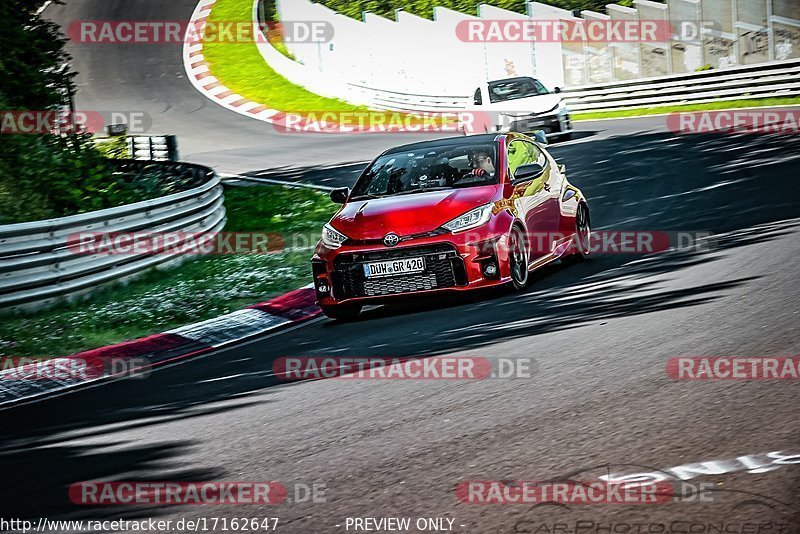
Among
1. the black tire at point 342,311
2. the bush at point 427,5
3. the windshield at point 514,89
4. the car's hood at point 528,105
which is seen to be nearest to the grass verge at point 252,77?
the bush at point 427,5

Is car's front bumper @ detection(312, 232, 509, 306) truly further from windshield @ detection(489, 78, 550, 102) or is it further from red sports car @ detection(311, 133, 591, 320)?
windshield @ detection(489, 78, 550, 102)

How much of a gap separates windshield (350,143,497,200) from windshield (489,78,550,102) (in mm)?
14910

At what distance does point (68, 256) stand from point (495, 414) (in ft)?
25.7

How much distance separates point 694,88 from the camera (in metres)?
31.6

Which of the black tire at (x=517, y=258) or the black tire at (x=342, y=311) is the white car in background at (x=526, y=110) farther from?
the black tire at (x=342, y=311)

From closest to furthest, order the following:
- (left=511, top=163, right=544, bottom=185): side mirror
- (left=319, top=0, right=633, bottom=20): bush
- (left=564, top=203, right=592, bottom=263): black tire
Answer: (left=511, top=163, right=544, bottom=185): side mirror < (left=564, top=203, right=592, bottom=263): black tire < (left=319, top=0, right=633, bottom=20): bush

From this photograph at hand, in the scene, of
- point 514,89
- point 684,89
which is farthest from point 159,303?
point 684,89

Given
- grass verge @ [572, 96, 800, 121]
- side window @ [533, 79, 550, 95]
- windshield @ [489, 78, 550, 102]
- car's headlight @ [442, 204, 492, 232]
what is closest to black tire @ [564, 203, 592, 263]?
car's headlight @ [442, 204, 492, 232]

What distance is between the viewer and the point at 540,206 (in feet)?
37.2

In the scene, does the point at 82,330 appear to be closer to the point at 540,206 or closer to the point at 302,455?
the point at 540,206

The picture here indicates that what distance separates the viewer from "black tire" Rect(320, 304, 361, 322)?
1066 cm

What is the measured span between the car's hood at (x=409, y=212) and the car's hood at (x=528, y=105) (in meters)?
14.9

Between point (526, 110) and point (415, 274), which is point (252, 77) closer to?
point (526, 110)

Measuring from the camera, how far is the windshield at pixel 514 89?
86.0ft
